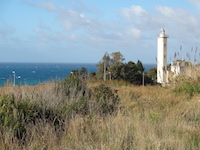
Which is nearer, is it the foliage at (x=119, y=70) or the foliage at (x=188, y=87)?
the foliage at (x=188, y=87)

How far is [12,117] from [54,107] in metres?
1.33

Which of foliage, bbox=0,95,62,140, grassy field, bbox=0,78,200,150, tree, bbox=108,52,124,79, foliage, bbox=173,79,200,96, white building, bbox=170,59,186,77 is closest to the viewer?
grassy field, bbox=0,78,200,150

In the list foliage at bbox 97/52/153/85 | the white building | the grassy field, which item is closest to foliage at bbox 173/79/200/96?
the white building

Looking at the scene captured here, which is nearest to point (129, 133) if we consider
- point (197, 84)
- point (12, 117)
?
point (12, 117)

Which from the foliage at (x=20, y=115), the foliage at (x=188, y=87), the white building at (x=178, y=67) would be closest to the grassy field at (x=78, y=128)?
the foliage at (x=20, y=115)

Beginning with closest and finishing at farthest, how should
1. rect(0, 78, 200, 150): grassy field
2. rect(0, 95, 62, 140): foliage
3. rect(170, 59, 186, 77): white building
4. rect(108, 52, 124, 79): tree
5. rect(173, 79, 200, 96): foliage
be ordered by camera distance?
rect(0, 78, 200, 150): grassy field
rect(0, 95, 62, 140): foliage
rect(173, 79, 200, 96): foliage
rect(170, 59, 186, 77): white building
rect(108, 52, 124, 79): tree

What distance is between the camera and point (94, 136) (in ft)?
15.6

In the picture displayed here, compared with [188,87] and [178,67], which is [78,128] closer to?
[188,87]

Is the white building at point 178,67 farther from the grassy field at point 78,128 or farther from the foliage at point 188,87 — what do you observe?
the grassy field at point 78,128

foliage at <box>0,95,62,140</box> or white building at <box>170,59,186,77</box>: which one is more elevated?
white building at <box>170,59,186,77</box>

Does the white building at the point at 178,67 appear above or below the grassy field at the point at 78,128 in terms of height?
above

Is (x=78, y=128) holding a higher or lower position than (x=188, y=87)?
lower

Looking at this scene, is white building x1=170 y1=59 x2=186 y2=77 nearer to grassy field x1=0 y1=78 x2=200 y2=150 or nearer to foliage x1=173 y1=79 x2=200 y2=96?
foliage x1=173 y1=79 x2=200 y2=96

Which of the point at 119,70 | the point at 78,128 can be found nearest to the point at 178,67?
the point at 78,128
